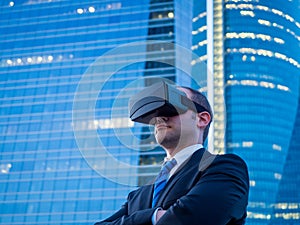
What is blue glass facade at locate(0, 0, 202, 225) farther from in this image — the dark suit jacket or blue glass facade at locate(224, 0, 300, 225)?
the dark suit jacket

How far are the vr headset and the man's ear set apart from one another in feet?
0.44

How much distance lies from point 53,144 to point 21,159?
315 centimetres

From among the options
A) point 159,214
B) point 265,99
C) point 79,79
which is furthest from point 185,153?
point 265,99

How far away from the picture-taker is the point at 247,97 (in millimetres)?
48844

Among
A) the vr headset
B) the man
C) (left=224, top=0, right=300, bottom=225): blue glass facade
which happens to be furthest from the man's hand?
(left=224, top=0, right=300, bottom=225): blue glass facade

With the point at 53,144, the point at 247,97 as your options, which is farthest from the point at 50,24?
the point at 247,97

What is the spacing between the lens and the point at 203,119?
1396 mm

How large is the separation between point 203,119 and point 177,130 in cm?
11

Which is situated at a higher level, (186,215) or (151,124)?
(151,124)

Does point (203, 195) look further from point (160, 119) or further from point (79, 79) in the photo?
point (79, 79)

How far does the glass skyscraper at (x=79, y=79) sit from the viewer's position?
36938 mm

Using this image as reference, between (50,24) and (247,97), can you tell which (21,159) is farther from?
(247,97)

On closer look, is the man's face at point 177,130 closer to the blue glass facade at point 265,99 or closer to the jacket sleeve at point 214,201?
the jacket sleeve at point 214,201

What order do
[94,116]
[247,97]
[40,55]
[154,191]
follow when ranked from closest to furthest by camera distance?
[154,191] < [94,116] < [40,55] < [247,97]
